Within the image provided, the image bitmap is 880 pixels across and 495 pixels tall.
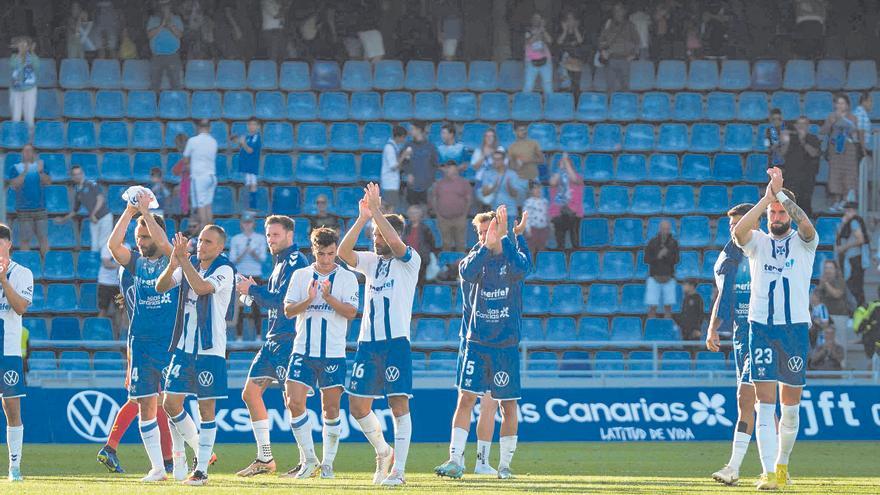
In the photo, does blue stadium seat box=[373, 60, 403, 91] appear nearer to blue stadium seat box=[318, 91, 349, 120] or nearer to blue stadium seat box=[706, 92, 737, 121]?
blue stadium seat box=[318, 91, 349, 120]

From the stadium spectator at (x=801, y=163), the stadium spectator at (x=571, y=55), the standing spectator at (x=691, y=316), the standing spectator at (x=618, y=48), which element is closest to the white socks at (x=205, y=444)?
the standing spectator at (x=691, y=316)

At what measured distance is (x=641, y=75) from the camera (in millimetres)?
27625

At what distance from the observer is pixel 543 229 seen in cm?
2339

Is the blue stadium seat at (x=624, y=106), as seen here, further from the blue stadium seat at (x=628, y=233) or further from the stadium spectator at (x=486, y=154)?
the stadium spectator at (x=486, y=154)

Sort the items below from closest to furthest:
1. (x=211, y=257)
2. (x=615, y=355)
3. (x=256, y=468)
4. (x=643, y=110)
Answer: (x=211, y=257) → (x=256, y=468) → (x=615, y=355) → (x=643, y=110)

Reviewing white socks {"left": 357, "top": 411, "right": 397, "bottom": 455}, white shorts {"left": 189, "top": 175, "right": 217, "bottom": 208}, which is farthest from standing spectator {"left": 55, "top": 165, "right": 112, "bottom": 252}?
white socks {"left": 357, "top": 411, "right": 397, "bottom": 455}

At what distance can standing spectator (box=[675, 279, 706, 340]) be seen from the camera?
Result: 855 inches

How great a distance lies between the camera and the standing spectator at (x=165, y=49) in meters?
26.1

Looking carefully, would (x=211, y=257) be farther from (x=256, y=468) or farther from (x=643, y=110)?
(x=643, y=110)

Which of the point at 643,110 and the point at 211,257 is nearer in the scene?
the point at 211,257

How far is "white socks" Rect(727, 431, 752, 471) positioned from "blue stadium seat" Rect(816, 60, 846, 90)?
15836 mm

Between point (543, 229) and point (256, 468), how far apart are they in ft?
34.6

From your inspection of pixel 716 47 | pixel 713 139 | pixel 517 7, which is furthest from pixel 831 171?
pixel 517 7

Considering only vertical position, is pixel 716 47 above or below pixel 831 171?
above
